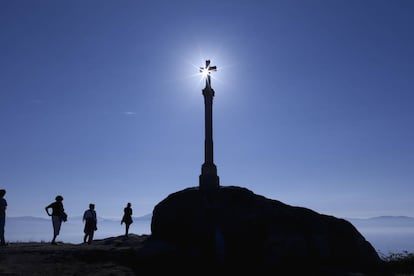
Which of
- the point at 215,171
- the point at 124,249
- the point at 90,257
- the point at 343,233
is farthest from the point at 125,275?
the point at 343,233

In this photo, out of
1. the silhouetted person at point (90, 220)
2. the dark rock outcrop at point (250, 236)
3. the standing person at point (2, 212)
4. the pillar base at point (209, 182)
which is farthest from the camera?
the silhouetted person at point (90, 220)

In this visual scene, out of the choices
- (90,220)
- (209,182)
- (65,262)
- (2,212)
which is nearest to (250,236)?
(209,182)

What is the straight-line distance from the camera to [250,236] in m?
17.1

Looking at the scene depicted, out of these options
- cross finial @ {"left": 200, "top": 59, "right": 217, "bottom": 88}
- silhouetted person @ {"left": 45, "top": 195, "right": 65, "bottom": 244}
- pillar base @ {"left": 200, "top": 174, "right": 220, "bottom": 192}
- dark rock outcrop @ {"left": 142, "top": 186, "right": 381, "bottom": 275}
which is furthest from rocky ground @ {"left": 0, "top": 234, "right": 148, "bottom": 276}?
cross finial @ {"left": 200, "top": 59, "right": 217, "bottom": 88}

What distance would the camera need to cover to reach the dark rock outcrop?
52.0 feet

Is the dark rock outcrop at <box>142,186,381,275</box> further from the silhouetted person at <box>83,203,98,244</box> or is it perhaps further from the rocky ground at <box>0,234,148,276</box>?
the silhouetted person at <box>83,203,98,244</box>

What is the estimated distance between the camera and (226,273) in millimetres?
14773

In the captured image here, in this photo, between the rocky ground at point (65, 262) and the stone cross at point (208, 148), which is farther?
the stone cross at point (208, 148)

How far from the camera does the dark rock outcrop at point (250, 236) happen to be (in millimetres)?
15844

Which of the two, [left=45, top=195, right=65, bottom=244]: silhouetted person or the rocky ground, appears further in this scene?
[left=45, top=195, right=65, bottom=244]: silhouetted person

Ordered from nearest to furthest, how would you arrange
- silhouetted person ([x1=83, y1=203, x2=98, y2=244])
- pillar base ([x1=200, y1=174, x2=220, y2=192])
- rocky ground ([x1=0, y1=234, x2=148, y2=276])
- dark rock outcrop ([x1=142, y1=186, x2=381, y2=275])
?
1. rocky ground ([x1=0, y1=234, x2=148, y2=276])
2. dark rock outcrop ([x1=142, y1=186, x2=381, y2=275])
3. pillar base ([x1=200, y1=174, x2=220, y2=192])
4. silhouetted person ([x1=83, y1=203, x2=98, y2=244])

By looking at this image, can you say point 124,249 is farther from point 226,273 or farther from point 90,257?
point 226,273

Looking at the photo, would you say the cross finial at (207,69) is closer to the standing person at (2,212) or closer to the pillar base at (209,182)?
the pillar base at (209,182)

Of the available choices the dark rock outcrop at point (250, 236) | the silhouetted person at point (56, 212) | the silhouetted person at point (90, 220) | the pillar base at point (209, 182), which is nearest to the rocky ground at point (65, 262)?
the dark rock outcrop at point (250, 236)
